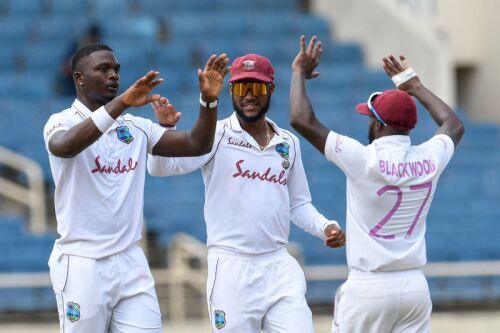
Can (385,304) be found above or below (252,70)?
below

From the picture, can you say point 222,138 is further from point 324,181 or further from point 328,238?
point 324,181

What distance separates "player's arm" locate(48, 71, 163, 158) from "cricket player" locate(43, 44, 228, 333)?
14 centimetres

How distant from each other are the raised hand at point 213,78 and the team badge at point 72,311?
1318mm

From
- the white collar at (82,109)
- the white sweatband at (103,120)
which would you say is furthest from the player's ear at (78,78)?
the white sweatband at (103,120)

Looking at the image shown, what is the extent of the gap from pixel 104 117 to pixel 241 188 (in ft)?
3.79

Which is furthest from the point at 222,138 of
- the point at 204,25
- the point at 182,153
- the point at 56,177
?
the point at 204,25

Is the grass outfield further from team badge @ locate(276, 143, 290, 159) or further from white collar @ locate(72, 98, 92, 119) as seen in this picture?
white collar @ locate(72, 98, 92, 119)

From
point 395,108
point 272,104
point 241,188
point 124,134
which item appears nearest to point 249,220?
point 241,188

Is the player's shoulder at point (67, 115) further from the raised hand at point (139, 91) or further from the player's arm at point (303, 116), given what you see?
the player's arm at point (303, 116)

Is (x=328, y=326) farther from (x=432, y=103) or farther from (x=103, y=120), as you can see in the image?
(x=103, y=120)

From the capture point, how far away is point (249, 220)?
7.95 metres

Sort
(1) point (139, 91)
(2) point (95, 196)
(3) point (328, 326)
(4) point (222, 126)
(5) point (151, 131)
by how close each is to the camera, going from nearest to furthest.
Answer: (1) point (139, 91) → (2) point (95, 196) → (5) point (151, 131) → (4) point (222, 126) → (3) point (328, 326)

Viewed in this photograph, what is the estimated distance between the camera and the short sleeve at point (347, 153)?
747 cm

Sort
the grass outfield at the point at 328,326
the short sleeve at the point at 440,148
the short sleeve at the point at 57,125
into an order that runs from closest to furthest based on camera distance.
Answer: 1. the short sleeve at the point at 57,125
2. the short sleeve at the point at 440,148
3. the grass outfield at the point at 328,326
